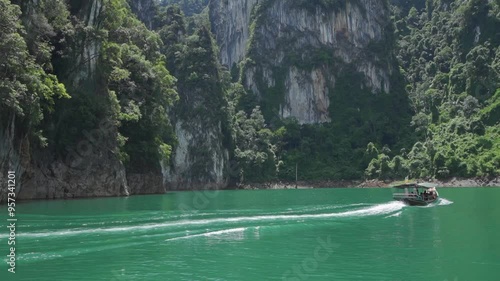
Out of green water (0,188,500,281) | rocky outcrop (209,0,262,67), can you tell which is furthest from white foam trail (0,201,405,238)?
rocky outcrop (209,0,262,67)

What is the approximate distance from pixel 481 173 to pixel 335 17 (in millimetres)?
63439

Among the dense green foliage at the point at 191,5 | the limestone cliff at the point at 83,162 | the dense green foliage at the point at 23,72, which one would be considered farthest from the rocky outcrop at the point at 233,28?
the dense green foliage at the point at 23,72

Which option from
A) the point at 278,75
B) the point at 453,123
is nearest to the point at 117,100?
the point at 453,123

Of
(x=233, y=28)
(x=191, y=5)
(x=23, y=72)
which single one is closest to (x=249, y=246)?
(x=23, y=72)

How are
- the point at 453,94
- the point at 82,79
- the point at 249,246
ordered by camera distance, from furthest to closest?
1. the point at 453,94
2. the point at 82,79
3. the point at 249,246

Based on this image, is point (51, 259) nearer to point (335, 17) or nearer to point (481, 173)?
point (481, 173)

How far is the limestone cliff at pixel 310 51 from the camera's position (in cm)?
12450

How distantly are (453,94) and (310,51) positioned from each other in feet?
121

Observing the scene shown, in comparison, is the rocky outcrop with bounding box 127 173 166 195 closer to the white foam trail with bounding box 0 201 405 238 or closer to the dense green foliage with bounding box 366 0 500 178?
the white foam trail with bounding box 0 201 405 238

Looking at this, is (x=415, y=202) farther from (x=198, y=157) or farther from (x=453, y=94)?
(x=453, y=94)

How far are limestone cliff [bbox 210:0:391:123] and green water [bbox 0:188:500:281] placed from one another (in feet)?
315

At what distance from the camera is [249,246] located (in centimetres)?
1958

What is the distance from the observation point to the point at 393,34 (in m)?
130

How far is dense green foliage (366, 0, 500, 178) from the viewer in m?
82.8
